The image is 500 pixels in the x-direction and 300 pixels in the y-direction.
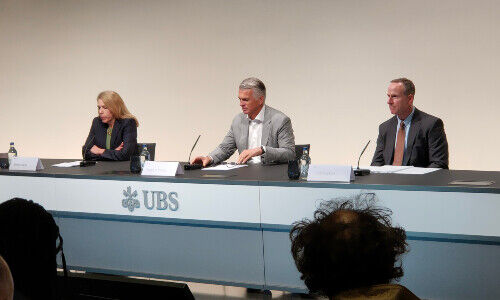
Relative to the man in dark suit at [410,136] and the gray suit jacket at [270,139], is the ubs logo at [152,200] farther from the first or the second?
the man in dark suit at [410,136]

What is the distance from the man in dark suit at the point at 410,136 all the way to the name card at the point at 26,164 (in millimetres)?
2215

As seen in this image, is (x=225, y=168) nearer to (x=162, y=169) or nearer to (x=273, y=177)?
(x=162, y=169)

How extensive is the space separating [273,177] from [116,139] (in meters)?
1.89

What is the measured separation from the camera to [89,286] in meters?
2.17

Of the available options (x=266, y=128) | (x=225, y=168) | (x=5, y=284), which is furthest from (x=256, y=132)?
(x=5, y=284)

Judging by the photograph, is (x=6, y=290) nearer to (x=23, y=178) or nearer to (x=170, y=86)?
(x=23, y=178)

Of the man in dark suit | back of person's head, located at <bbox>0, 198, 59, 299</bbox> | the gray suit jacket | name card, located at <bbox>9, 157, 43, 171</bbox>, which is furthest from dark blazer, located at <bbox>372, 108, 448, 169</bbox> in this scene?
back of person's head, located at <bbox>0, 198, 59, 299</bbox>

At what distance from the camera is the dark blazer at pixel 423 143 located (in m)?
3.85

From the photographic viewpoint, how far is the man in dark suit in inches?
152

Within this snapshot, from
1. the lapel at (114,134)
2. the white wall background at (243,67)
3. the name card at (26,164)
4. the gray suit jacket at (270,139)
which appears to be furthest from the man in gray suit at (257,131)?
the white wall background at (243,67)

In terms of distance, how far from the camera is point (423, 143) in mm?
3904

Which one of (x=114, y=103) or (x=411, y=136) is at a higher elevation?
(x=114, y=103)

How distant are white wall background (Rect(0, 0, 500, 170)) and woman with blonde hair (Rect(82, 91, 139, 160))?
1.68m

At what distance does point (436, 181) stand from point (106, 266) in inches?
77.4
